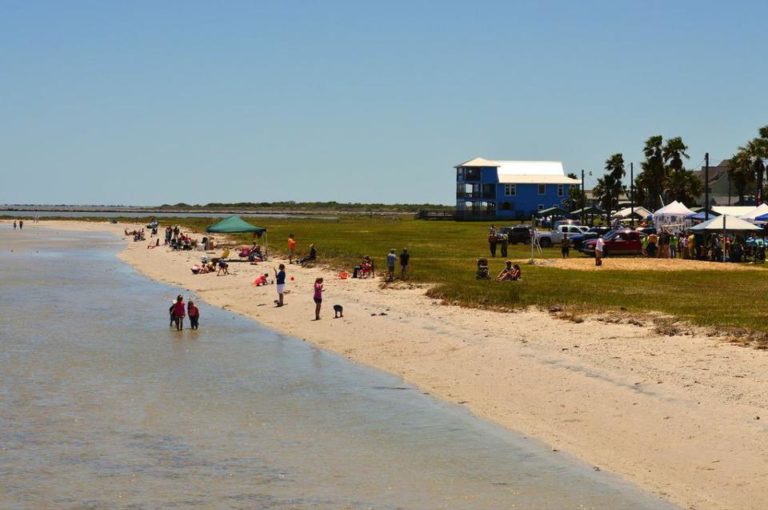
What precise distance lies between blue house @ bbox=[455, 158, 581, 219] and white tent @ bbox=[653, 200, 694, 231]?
5599 cm

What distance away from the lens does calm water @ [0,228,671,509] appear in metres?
14.1

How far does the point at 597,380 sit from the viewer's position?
65.5ft

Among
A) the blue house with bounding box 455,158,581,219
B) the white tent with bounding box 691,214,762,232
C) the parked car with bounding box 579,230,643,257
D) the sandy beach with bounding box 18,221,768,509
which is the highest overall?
the blue house with bounding box 455,158,581,219

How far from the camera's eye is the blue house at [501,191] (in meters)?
Answer: 128

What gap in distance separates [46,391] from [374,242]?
51986 millimetres

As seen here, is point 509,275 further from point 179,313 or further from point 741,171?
point 741,171

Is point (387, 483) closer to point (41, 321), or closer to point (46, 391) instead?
point (46, 391)

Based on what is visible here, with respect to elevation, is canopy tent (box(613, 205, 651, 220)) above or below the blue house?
below

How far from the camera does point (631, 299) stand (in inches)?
1219

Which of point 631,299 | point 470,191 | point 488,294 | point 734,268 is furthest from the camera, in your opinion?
point 470,191

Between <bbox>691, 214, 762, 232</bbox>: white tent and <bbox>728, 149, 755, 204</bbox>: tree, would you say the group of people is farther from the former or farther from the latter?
<bbox>728, 149, 755, 204</bbox>: tree

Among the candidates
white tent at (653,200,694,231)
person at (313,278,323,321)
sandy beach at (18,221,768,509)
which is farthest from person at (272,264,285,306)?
white tent at (653,200,694,231)

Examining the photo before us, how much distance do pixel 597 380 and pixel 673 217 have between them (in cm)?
5086

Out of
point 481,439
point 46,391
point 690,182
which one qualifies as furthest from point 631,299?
point 690,182
